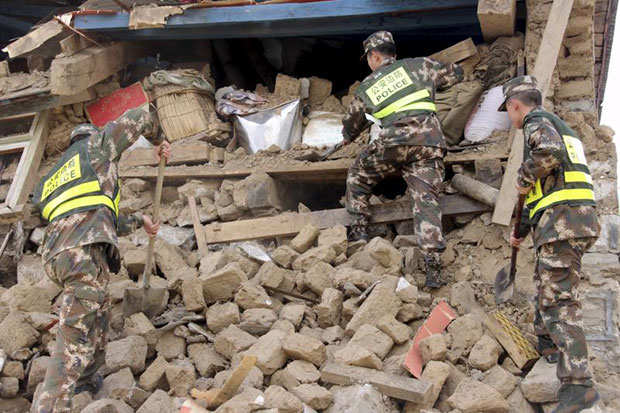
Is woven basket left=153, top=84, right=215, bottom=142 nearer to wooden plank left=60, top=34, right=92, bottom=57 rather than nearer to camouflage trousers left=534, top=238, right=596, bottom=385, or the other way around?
wooden plank left=60, top=34, right=92, bottom=57

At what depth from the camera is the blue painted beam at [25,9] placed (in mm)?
9328

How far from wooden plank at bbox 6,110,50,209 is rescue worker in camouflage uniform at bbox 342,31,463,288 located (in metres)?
3.34

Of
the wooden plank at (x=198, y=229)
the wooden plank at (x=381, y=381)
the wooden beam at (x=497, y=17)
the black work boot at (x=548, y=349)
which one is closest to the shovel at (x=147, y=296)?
the wooden plank at (x=198, y=229)

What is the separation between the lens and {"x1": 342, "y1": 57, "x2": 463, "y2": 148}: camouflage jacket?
19.2ft

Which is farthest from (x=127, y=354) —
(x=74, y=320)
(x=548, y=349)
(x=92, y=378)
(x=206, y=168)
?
(x=548, y=349)

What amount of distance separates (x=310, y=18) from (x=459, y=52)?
56.8 inches

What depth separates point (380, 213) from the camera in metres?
6.36

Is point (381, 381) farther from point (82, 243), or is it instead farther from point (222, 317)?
point (82, 243)

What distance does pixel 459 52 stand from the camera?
22.1 ft

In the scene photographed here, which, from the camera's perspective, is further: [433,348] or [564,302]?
[433,348]

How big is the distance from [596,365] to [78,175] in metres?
3.76

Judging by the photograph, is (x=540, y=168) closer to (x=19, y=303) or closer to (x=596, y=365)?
(x=596, y=365)

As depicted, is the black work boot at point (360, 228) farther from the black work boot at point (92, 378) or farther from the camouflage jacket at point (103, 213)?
the black work boot at point (92, 378)

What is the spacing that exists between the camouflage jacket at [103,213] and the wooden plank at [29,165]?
2418 mm
